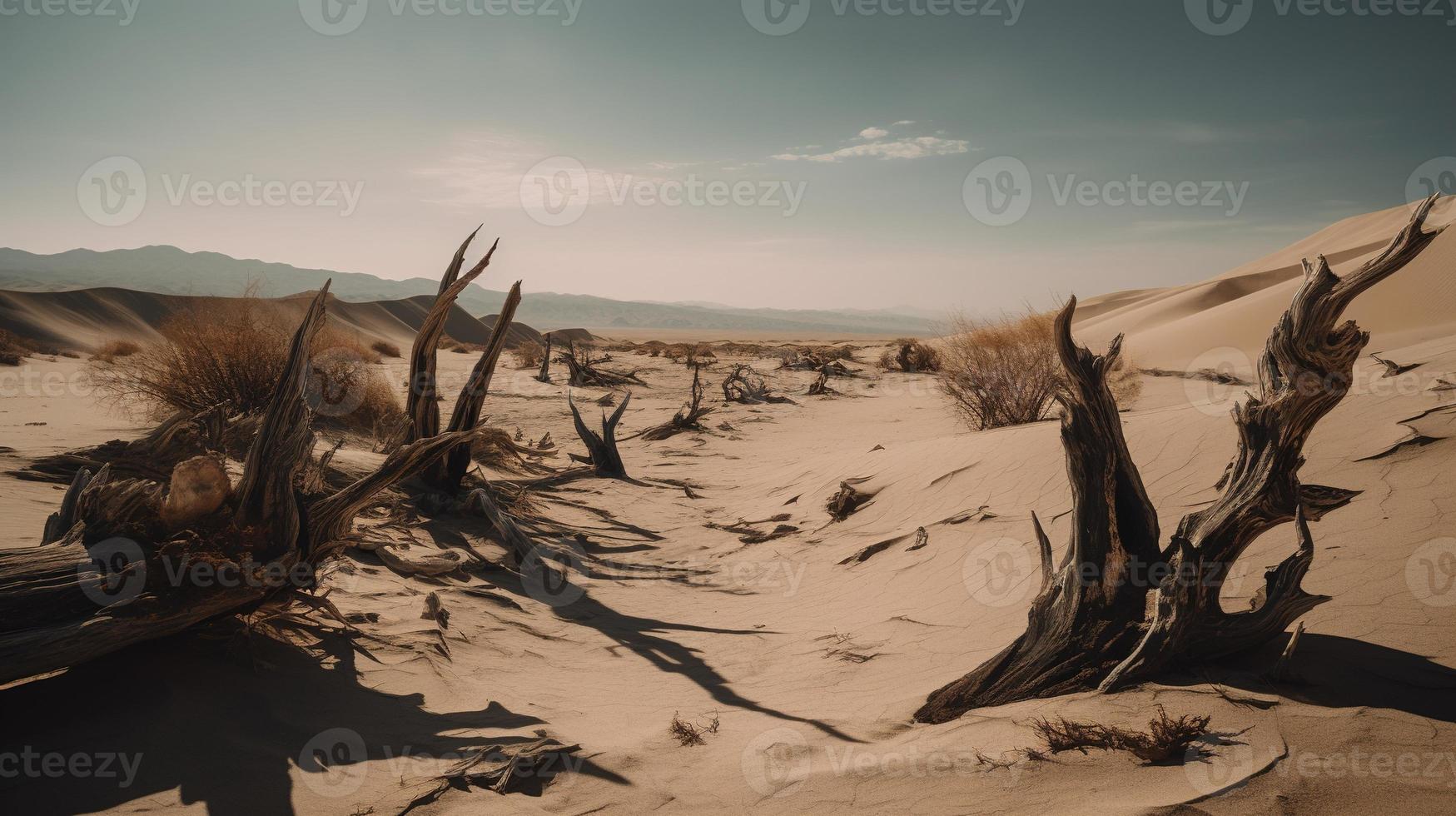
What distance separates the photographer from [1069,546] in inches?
119

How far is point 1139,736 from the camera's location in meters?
2.27

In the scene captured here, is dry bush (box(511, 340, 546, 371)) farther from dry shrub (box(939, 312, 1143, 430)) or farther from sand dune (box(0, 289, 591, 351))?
dry shrub (box(939, 312, 1143, 430))

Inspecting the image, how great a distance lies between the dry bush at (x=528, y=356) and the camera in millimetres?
22906

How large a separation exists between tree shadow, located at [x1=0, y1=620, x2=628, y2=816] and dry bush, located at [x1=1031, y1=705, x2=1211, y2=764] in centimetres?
155

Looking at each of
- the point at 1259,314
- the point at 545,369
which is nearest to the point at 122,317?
the point at 545,369

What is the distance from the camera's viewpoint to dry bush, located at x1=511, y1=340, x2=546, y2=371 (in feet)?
75.2

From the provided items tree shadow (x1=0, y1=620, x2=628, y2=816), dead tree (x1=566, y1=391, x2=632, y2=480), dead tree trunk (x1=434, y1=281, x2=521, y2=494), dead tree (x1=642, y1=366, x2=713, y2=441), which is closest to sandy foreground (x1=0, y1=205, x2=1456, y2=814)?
tree shadow (x1=0, y1=620, x2=628, y2=816)

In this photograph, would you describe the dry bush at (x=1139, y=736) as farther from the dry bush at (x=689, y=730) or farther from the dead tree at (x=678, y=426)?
the dead tree at (x=678, y=426)

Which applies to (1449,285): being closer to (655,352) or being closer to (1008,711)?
(1008,711)

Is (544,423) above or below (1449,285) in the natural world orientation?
below

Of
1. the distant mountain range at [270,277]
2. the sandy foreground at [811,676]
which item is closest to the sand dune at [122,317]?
the sandy foreground at [811,676]

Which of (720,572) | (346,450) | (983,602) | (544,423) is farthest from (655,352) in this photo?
(983,602)

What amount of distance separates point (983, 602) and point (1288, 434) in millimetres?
2016

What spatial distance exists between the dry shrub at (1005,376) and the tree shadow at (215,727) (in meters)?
8.82
